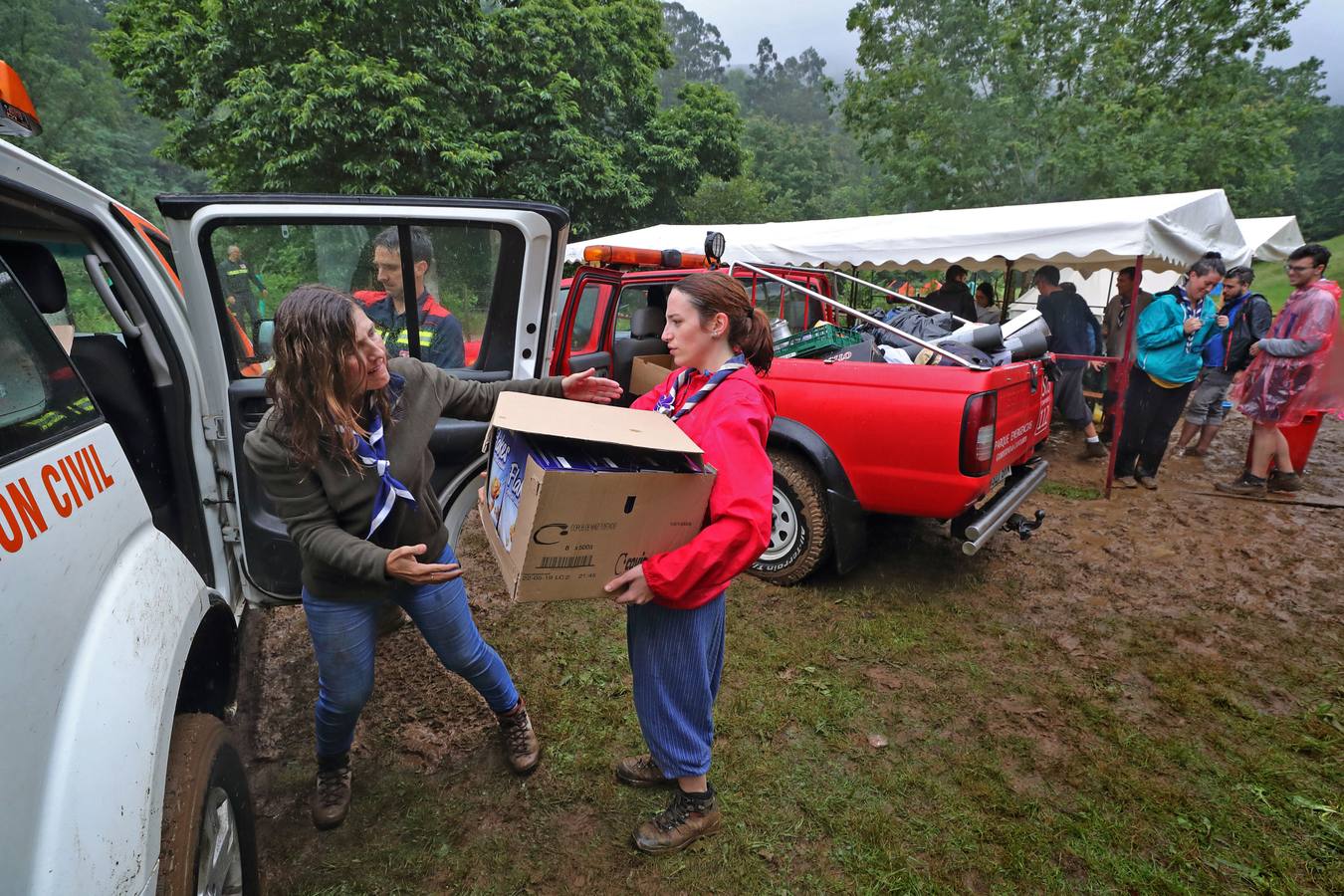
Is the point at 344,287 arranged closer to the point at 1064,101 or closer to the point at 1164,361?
the point at 1164,361

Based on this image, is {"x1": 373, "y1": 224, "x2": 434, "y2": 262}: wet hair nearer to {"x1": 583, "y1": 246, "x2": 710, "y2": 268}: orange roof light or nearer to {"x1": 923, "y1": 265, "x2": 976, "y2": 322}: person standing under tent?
{"x1": 583, "y1": 246, "x2": 710, "y2": 268}: orange roof light

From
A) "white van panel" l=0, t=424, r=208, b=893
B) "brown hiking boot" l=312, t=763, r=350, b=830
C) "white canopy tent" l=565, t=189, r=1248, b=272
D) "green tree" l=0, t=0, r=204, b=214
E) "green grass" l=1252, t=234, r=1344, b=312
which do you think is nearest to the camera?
"white van panel" l=0, t=424, r=208, b=893

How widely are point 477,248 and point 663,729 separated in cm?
194

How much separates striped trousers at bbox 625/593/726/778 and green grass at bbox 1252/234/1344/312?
2675 centimetres

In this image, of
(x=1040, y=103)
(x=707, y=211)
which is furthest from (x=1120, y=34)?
(x=707, y=211)

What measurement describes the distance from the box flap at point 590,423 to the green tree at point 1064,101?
2277 cm

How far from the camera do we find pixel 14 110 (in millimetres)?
1317

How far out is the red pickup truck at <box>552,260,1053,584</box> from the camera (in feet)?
10.1

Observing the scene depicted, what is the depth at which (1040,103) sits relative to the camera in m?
21.8

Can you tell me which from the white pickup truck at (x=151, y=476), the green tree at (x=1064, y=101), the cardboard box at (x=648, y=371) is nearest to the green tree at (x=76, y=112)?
the green tree at (x=1064, y=101)

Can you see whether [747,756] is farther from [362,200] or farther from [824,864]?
[362,200]

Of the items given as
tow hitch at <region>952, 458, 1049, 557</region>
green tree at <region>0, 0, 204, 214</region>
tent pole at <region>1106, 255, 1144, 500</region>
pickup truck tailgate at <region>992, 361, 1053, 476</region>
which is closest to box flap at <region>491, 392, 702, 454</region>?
tow hitch at <region>952, 458, 1049, 557</region>

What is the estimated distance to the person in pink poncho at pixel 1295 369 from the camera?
4754 mm

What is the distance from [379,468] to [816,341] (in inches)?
111
